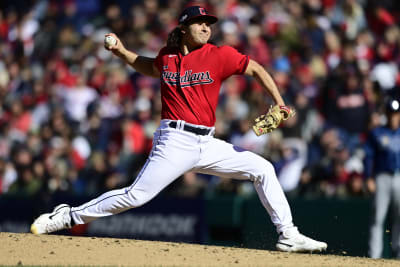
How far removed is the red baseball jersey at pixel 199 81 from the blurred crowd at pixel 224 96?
11.5 ft

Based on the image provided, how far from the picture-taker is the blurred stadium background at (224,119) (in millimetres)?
9961

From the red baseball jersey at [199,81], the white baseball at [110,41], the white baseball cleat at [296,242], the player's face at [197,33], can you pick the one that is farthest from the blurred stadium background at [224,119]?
the white baseball at [110,41]

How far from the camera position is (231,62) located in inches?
247

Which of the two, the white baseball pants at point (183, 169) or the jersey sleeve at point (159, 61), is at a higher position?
the jersey sleeve at point (159, 61)

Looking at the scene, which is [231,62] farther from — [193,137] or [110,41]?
[110,41]

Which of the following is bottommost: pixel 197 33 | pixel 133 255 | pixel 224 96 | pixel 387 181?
pixel 133 255

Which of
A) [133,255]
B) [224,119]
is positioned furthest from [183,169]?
[224,119]

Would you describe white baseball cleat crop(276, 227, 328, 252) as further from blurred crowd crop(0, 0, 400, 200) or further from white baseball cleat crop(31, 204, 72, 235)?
blurred crowd crop(0, 0, 400, 200)

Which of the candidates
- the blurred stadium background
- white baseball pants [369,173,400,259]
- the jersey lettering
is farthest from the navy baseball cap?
white baseball pants [369,173,400,259]

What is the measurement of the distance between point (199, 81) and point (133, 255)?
1.61 m

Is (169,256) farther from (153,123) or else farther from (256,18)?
(256,18)

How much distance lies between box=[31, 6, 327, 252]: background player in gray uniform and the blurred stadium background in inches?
76.7

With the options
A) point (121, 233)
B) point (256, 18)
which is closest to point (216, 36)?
point (256, 18)

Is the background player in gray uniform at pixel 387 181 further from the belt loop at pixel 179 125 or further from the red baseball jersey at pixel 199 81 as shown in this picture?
the belt loop at pixel 179 125
